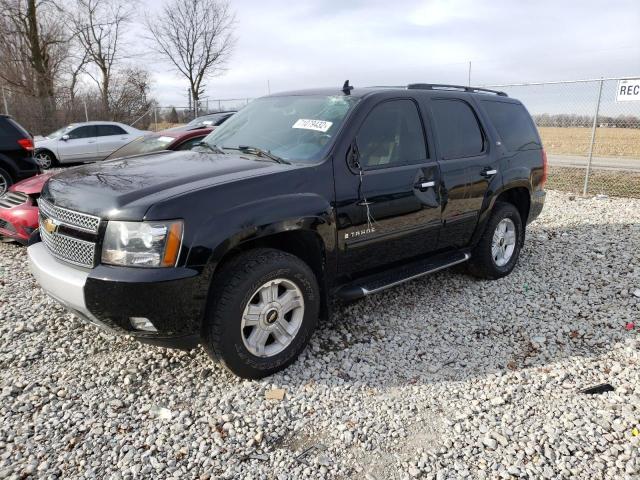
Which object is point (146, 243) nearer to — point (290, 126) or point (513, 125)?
point (290, 126)

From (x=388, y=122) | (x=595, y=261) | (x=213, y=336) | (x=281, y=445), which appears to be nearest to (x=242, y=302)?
(x=213, y=336)

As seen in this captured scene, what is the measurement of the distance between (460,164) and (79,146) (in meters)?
13.8

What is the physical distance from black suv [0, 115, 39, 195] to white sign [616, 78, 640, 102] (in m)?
10.4

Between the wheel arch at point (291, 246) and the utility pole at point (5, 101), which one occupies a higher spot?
the utility pole at point (5, 101)

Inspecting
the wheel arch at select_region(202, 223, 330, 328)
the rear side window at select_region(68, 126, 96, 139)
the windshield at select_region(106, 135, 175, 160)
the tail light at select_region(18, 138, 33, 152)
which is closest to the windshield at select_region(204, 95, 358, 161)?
the wheel arch at select_region(202, 223, 330, 328)

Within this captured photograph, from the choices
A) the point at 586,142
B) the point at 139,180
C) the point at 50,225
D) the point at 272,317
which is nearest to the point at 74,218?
the point at 50,225

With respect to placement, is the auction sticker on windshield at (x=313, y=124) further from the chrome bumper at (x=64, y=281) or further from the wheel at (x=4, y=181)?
the wheel at (x=4, y=181)

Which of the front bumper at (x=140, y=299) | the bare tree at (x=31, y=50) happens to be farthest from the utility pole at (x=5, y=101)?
A: the front bumper at (x=140, y=299)

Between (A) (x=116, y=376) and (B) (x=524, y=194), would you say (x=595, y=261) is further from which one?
(A) (x=116, y=376)

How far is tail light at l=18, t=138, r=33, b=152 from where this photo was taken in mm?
8031

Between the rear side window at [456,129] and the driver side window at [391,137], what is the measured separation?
0.92ft

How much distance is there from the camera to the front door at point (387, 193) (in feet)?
11.1

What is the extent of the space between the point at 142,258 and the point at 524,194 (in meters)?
4.15

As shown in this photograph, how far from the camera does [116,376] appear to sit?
3.11 m
